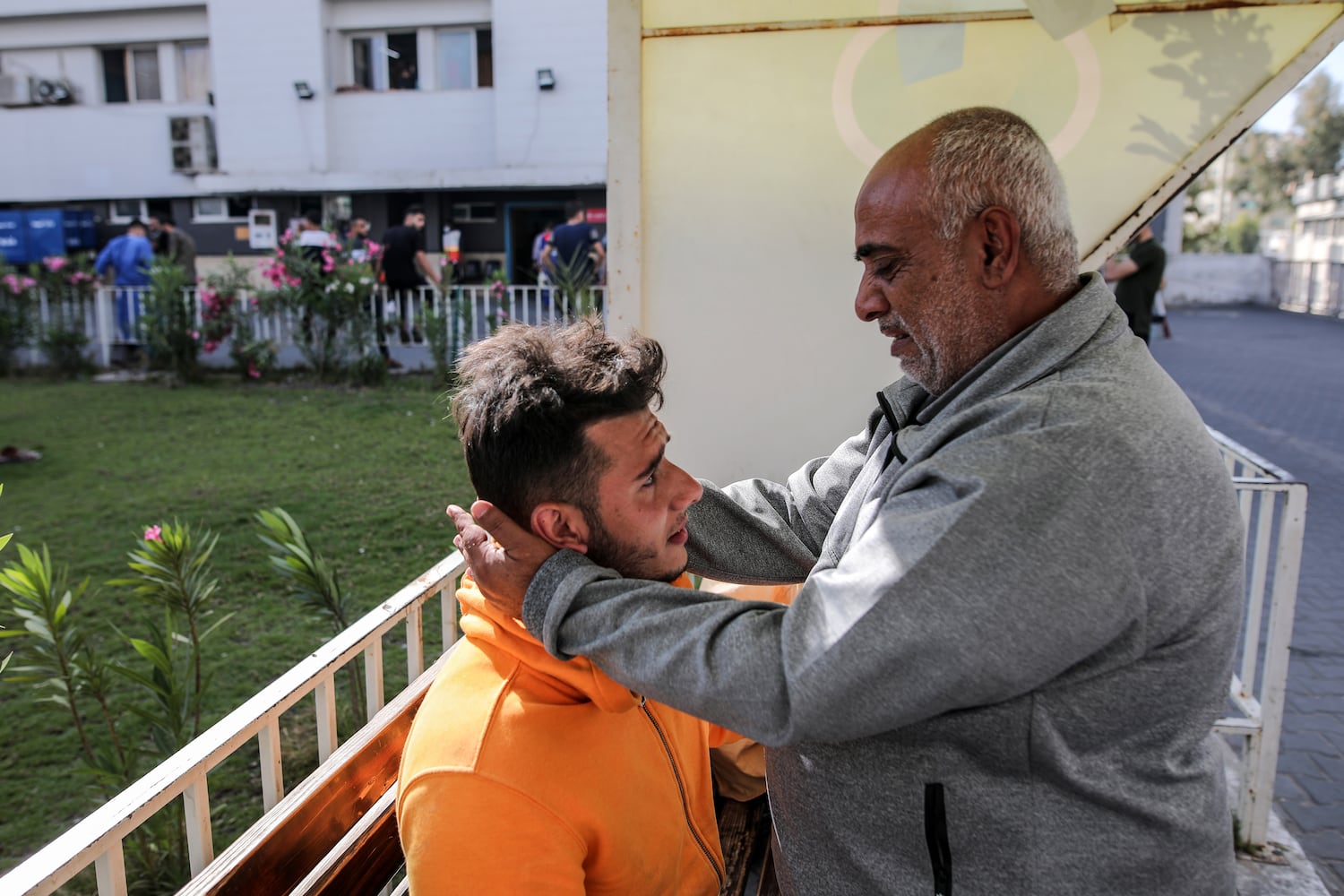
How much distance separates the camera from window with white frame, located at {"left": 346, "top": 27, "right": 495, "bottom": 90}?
1989 centimetres

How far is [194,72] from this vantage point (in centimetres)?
2180

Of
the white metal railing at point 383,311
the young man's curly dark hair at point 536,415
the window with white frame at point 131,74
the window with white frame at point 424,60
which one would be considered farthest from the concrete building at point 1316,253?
the window with white frame at point 131,74

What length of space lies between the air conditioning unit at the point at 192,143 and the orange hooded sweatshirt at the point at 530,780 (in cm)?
2256

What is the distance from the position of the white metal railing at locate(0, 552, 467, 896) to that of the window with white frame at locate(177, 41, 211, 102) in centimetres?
2289

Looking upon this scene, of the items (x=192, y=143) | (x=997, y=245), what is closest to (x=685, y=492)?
(x=997, y=245)

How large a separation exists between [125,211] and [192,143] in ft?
7.96

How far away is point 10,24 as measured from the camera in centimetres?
2198

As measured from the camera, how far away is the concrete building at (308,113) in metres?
19.0

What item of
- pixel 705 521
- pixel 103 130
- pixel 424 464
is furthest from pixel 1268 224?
pixel 705 521

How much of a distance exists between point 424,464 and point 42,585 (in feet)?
16.9

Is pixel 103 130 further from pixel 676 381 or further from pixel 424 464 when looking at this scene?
pixel 676 381

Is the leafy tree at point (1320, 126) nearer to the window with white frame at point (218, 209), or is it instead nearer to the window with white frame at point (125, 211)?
the window with white frame at point (218, 209)

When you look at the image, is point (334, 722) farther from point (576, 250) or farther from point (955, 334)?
point (576, 250)

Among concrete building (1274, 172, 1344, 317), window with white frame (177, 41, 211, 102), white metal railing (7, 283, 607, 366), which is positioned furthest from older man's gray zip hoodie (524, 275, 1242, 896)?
concrete building (1274, 172, 1344, 317)
